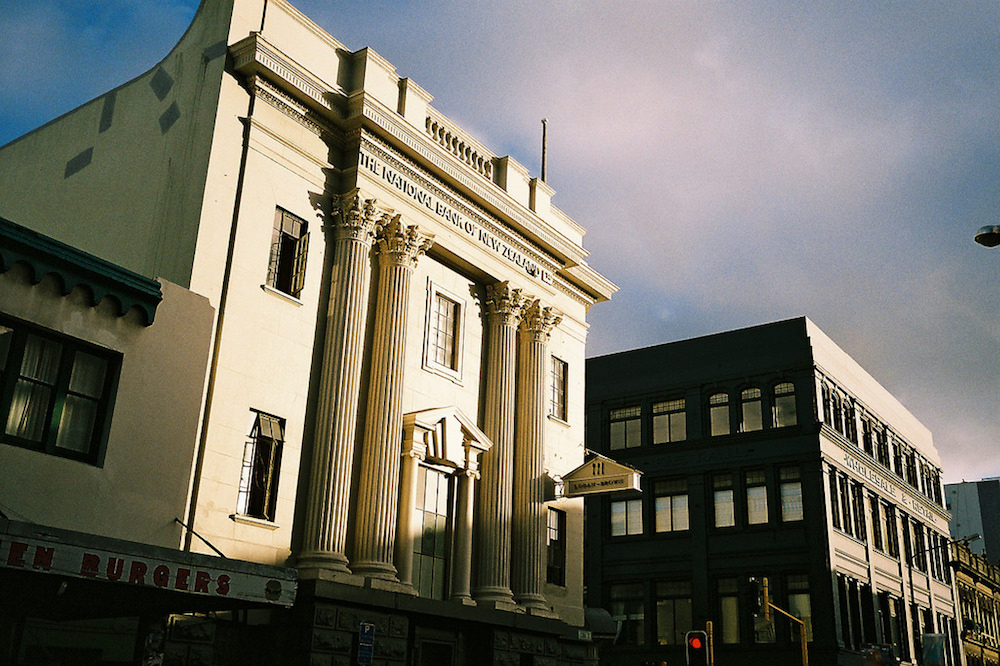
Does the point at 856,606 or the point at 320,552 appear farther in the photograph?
the point at 856,606

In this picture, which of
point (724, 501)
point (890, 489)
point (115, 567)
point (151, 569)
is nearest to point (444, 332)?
point (151, 569)

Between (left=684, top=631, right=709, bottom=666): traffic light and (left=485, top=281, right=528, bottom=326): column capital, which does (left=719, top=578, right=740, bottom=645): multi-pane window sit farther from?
(left=684, top=631, right=709, bottom=666): traffic light

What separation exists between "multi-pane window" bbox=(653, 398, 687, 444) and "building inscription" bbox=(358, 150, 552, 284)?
2005cm

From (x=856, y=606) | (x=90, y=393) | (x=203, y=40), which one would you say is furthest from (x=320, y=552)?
(x=856, y=606)

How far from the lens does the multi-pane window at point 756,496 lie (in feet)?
144

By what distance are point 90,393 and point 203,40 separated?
9.33 m

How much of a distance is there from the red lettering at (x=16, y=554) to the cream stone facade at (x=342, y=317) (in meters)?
5.10

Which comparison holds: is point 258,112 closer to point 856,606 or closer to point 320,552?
point 320,552

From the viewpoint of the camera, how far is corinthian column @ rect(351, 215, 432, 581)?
21422 millimetres

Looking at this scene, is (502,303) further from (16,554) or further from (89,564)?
(16,554)

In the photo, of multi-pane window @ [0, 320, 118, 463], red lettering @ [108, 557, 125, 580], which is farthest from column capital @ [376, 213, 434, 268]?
red lettering @ [108, 557, 125, 580]

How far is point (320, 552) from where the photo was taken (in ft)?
66.1

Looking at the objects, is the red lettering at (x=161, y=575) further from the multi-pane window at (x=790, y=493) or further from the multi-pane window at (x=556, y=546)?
the multi-pane window at (x=790, y=493)

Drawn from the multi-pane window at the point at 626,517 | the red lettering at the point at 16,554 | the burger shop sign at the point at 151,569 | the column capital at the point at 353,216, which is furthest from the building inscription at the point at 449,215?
the multi-pane window at the point at 626,517
